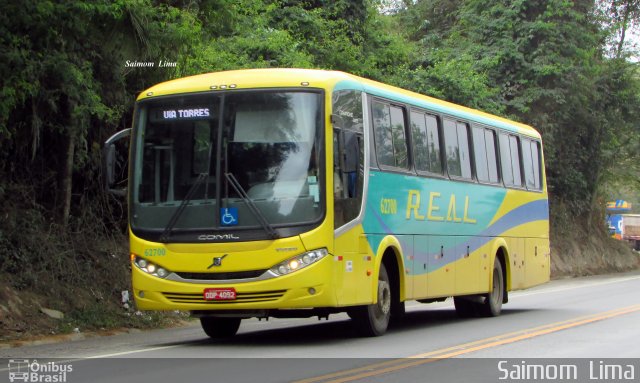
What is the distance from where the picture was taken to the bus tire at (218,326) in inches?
554

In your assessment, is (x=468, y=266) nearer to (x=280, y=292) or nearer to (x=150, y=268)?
(x=280, y=292)

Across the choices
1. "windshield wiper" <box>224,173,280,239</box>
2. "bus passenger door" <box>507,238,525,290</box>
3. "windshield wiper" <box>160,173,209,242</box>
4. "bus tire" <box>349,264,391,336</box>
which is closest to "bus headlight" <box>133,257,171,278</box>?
"windshield wiper" <box>160,173,209,242</box>

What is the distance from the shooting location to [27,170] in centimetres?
1722

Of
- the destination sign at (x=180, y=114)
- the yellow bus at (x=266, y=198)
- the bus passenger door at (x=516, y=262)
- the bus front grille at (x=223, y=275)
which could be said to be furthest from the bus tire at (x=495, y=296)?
the destination sign at (x=180, y=114)

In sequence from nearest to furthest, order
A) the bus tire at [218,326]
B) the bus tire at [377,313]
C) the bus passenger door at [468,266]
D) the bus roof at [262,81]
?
the bus roof at [262,81], the bus tire at [377,313], the bus tire at [218,326], the bus passenger door at [468,266]

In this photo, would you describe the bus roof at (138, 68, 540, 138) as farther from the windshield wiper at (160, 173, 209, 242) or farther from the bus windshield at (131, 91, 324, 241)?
the windshield wiper at (160, 173, 209, 242)

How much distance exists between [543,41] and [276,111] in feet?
80.2

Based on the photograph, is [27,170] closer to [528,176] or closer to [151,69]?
[151,69]

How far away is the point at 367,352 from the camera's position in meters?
11.7

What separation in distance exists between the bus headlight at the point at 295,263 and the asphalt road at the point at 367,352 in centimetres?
96

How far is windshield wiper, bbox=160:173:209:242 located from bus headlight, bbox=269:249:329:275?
1.39 m

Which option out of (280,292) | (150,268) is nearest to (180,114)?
(150,268)

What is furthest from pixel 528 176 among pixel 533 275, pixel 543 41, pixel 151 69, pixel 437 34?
pixel 437 34

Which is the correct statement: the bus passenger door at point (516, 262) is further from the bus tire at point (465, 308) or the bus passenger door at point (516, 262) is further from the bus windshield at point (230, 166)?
the bus windshield at point (230, 166)
